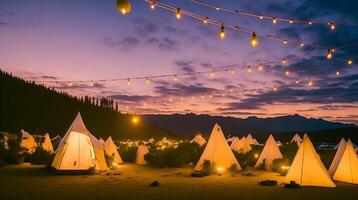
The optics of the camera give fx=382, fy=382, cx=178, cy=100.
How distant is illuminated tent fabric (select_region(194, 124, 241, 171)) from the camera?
52.2 ft

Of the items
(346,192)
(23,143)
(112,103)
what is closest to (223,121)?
(112,103)

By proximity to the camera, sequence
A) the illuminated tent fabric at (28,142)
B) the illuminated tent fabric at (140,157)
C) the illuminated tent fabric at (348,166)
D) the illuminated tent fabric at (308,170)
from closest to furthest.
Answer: the illuminated tent fabric at (308,170)
the illuminated tent fabric at (348,166)
the illuminated tent fabric at (140,157)
the illuminated tent fabric at (28,142)

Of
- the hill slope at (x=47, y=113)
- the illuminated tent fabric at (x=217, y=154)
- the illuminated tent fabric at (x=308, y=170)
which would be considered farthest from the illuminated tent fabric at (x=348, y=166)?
the hill slope at (x=47, y=113)

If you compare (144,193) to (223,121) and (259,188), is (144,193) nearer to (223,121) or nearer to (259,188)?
(259,188)

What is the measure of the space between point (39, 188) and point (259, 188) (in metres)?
6.40

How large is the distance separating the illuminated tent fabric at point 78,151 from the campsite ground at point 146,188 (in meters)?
0.95

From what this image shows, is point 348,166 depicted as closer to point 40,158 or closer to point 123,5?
point 123,5

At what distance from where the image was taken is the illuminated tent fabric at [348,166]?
12789 millimetres

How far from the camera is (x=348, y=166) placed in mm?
13008

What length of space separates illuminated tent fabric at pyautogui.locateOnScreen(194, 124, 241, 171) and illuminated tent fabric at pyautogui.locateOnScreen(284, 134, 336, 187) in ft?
13.2

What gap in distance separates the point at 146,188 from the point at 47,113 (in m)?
53.6

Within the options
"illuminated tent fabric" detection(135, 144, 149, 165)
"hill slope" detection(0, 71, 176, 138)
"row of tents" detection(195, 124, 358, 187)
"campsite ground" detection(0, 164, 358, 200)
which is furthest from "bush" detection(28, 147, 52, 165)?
"hill slope" detection(0, 71, 176, 138)

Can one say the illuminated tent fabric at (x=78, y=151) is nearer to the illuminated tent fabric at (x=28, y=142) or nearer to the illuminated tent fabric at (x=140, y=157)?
the illuminated tent fabric at (x=140, y=157)

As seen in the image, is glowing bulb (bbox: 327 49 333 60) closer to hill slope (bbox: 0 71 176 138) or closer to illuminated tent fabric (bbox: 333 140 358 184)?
illuminated tent fabric (bbox: 333 140 358 184)
